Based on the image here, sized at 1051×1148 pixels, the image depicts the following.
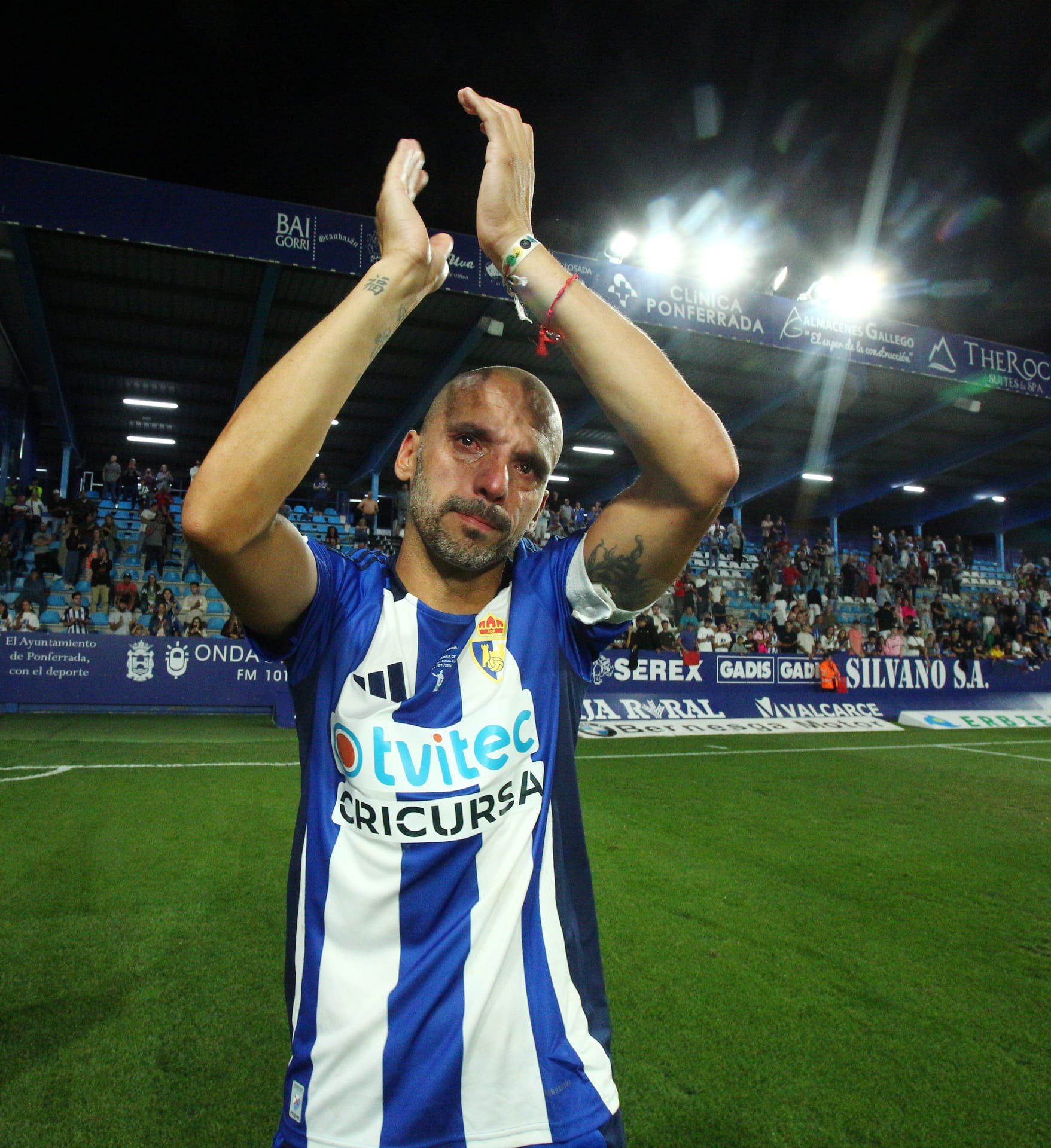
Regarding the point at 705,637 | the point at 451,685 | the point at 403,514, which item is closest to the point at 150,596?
the point at 705,637

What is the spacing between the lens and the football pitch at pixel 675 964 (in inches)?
112

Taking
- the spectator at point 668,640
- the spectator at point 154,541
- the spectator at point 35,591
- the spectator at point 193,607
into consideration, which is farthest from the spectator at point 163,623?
the spectator at point 668,640

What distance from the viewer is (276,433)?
4.27 ft

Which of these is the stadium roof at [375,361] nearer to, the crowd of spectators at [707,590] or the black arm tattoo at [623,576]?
the crowd of spectators at [707,590]

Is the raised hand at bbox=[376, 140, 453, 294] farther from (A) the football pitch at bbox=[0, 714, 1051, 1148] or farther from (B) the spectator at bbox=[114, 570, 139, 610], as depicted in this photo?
(B) the spectator at bbox=[114, 570, 139, 610]

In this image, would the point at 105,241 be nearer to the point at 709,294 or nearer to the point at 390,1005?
the point at 709,294

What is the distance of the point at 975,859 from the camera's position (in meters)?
6.11

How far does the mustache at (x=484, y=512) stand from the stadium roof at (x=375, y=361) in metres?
15.4

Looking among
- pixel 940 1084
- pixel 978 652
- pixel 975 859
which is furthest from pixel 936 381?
pixel 940 1084

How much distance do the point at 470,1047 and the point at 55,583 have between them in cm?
1782

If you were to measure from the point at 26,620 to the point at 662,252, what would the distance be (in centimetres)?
1643

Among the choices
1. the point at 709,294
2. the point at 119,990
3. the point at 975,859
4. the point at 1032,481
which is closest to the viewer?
the point at 119,990

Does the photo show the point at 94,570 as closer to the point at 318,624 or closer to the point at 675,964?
the point at 675,964

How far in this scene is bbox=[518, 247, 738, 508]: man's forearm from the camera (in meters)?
1.42
